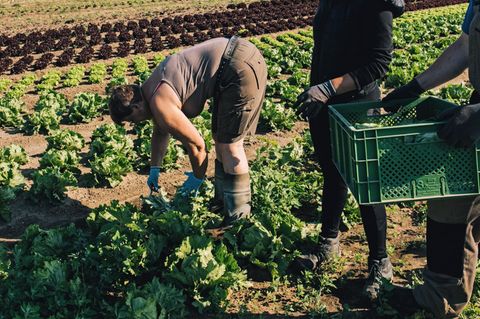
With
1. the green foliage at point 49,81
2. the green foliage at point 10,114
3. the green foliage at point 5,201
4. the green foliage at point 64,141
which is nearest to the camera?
the green foliage at point 5,201

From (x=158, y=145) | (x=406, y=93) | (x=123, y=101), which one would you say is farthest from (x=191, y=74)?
(x=406, y=93)

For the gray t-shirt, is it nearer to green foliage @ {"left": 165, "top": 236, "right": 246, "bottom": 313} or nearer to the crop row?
green foliage @ {"left": 165, "top": 236, "right": 246, "bottom": 313}

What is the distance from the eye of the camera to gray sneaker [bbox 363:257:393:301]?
13.7ft

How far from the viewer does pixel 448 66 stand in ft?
12.4

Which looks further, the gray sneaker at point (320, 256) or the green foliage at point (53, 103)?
the green foliage at point (53, 103)

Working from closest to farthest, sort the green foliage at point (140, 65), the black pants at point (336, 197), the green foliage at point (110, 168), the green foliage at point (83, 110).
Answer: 1. the black pants at point (336, 197)
2. the green foliage at point (110, 168)
3. the green foliage at point (83, 110)
4. the green foliage at point (140, 65)

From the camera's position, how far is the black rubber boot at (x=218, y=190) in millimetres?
5559

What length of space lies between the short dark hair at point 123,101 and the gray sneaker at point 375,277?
2.35 metres

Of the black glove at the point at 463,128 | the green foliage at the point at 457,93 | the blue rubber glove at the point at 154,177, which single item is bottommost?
the blue rubber glove at the point at 154,177

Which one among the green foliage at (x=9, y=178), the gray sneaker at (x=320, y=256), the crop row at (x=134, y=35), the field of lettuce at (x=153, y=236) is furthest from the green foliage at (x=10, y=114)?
the gray sneaker at (x=320, y=256)

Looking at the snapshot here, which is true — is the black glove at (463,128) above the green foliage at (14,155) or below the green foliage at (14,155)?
above

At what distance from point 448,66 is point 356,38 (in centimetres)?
68

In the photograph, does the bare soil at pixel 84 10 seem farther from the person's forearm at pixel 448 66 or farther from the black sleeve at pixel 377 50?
the person's forearm at pixel 448 66

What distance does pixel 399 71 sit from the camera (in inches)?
448
